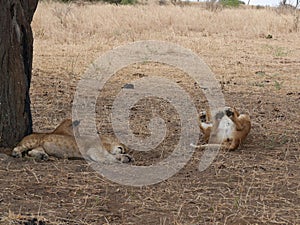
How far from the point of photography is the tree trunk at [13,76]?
5102 mm

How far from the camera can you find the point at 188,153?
534 centimetres

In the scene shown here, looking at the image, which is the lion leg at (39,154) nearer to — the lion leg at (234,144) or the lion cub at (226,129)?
the lion cub at (226,129)

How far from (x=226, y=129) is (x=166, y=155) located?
696 millimetres

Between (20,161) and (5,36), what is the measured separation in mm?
1067

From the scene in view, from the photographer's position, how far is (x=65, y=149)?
496 cm

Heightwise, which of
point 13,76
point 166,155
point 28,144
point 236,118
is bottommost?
point 166,155

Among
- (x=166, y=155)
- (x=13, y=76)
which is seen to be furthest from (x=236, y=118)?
(x=13, y=76)

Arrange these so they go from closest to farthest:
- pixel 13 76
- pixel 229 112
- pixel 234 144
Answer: pixel 13 76
pixel 234 144
pixel 229 112

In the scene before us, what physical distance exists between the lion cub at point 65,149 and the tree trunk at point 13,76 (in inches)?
10.2

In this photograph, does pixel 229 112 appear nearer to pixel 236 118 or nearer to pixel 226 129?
pixel 236 118

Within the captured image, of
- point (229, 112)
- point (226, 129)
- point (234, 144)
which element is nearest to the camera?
point (234, 144)

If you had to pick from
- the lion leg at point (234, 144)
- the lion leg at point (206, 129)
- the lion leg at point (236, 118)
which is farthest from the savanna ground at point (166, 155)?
the lion leg at point (206, 129)

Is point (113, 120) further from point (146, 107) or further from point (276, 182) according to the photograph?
point (276, 182)

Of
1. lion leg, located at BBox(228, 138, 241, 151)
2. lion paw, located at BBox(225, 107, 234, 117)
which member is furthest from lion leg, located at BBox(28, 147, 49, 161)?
lion paw, located at BBox(225, 107, 234, 117)
